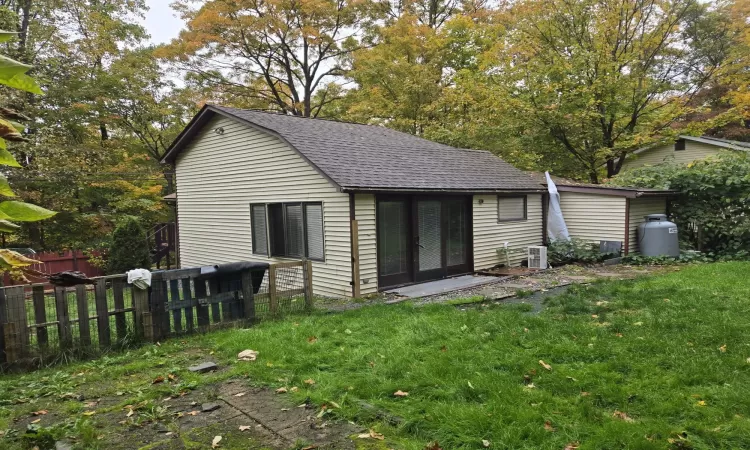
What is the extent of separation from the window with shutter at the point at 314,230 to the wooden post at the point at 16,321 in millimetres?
5397

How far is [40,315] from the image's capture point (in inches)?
206

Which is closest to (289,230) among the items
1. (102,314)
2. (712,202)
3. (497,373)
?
(102,314)

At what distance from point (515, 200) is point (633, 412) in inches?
384

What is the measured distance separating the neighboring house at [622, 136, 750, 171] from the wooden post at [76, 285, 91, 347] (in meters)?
20.8

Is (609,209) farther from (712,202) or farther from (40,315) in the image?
(40,315)

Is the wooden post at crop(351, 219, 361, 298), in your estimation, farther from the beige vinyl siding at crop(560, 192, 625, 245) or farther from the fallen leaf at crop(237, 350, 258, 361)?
the beige vinyl siding at crop(560, 192, 625, 245)

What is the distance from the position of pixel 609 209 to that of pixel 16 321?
13.0m

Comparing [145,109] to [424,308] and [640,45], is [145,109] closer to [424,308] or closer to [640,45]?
[424,308]

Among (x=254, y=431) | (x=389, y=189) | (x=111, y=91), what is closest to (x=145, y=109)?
(x=111, y=91)

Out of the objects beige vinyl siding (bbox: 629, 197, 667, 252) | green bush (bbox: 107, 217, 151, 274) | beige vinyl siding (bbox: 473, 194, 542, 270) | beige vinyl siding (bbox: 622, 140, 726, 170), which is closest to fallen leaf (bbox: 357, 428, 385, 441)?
beige vinyl siding (bbox: 473, 194, 542, 270)

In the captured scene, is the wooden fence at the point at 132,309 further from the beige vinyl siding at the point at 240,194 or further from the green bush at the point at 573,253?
the green bush at the point at 573,253

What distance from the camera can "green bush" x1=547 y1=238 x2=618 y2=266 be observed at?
1256cm

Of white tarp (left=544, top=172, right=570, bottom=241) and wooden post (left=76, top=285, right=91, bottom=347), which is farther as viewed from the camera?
white tarp (left=544, top=172, right=570, bottom=241)

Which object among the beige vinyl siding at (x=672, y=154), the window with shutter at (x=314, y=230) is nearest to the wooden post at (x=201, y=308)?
the window with shutter at (x=314, y=230)
